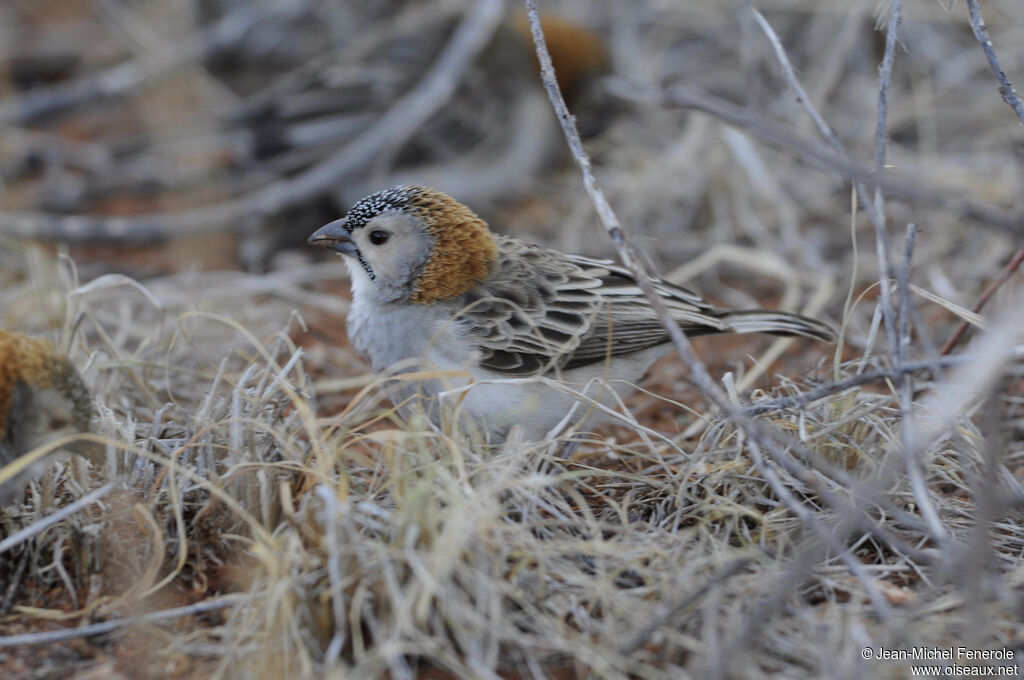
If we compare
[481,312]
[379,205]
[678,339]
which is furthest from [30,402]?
[678,339]

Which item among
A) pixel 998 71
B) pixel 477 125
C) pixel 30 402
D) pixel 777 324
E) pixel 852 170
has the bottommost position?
pixel 777 324

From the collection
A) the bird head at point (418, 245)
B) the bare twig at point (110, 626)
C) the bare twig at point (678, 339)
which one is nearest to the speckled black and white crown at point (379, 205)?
the bird head at point (418, 245)

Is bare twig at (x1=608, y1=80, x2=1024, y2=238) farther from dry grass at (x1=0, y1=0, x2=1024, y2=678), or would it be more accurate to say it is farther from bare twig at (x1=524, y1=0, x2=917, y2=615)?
bare twig at (x1=524, y1=0, x2=917, y2=615)

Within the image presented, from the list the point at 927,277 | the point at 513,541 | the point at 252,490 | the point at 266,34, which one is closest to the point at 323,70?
the point at 266,34

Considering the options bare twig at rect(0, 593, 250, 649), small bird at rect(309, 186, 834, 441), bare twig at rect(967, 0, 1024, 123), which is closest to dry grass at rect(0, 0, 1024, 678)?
bare twig at rect(0, 593, 250, 649)

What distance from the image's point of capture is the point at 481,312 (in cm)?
411

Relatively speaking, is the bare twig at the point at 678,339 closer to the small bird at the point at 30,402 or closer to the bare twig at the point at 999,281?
the bare twig at the point at 999,281

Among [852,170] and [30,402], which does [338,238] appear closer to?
[30,402]

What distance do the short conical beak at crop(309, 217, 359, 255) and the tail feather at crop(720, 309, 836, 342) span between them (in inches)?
63.7

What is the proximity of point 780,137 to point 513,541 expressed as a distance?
1.33 m

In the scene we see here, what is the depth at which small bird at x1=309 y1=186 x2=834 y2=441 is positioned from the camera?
159 inches

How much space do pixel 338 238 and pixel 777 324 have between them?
6.17 ft

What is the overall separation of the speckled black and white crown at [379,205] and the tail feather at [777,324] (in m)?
1.44

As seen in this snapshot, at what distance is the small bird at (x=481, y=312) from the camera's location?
4.03 meters
